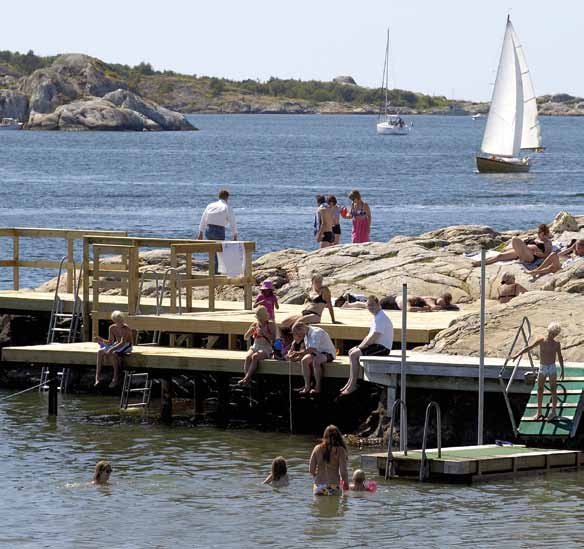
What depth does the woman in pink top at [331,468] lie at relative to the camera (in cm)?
1816

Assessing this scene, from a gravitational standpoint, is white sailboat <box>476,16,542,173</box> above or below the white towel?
above

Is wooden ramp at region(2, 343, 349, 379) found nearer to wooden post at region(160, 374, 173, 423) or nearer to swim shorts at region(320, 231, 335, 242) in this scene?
wooden post at region(160, 374, 173, 423)

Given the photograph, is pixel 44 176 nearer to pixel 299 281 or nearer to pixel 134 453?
pixel 299 281

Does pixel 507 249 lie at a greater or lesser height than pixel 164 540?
greater

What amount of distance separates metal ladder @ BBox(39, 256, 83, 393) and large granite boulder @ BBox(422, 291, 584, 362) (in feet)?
21.0

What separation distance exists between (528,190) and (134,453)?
65062mm

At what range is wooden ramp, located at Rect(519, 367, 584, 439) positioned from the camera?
62.4 ft

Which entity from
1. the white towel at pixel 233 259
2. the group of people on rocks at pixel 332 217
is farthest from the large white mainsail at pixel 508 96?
the white towel at pixel 233 259

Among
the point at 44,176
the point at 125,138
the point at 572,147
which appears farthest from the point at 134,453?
the point at 125,138

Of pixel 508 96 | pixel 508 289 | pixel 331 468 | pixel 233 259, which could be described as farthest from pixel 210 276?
pixel 508 96

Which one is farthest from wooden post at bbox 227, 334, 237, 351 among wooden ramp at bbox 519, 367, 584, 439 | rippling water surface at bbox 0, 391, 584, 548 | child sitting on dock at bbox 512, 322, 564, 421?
child sitting on dock at bbox 512, 322, 564, 421

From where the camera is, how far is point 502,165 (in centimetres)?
9588

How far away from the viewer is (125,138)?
17800 centimetres


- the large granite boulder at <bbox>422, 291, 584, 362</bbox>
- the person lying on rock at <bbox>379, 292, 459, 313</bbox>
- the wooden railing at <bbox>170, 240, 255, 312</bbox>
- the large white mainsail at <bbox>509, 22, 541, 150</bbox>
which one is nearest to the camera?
the large granite boulder at <bbox>422, 291, 584, 362</bbox>
